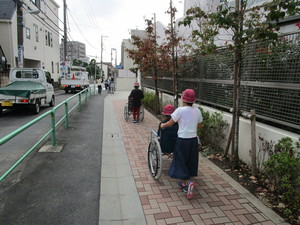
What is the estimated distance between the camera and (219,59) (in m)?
5.75

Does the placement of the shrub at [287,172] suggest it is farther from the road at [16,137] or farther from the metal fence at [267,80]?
the road at [16,137]

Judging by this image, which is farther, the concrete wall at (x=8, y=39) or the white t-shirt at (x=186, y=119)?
the concrete wall at (x=8, y=39)

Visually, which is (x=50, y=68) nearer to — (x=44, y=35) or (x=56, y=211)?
(x=44, y=35)

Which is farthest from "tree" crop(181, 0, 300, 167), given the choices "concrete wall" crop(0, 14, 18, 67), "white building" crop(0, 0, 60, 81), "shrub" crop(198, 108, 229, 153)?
"concrete wall" crop(0, 14, 18, 67)

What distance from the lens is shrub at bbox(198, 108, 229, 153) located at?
5133mm

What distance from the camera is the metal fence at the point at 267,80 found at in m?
3.59

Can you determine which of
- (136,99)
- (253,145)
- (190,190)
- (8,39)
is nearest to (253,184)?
(253,145)

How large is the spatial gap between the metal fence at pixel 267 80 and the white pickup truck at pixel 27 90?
7302mm

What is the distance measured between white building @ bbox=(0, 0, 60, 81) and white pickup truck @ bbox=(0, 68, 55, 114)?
151 inches

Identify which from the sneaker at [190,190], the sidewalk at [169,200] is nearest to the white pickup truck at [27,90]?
the sidewalk at [169,200]

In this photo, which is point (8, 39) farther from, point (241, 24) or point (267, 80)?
point (267, 80)

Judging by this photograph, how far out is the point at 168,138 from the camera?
391 centimetres

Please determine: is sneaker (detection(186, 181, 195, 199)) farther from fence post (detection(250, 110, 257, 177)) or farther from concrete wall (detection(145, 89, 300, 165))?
concrete wall (detection(145, 89, 300, 165))

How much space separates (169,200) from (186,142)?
0.84 meters
